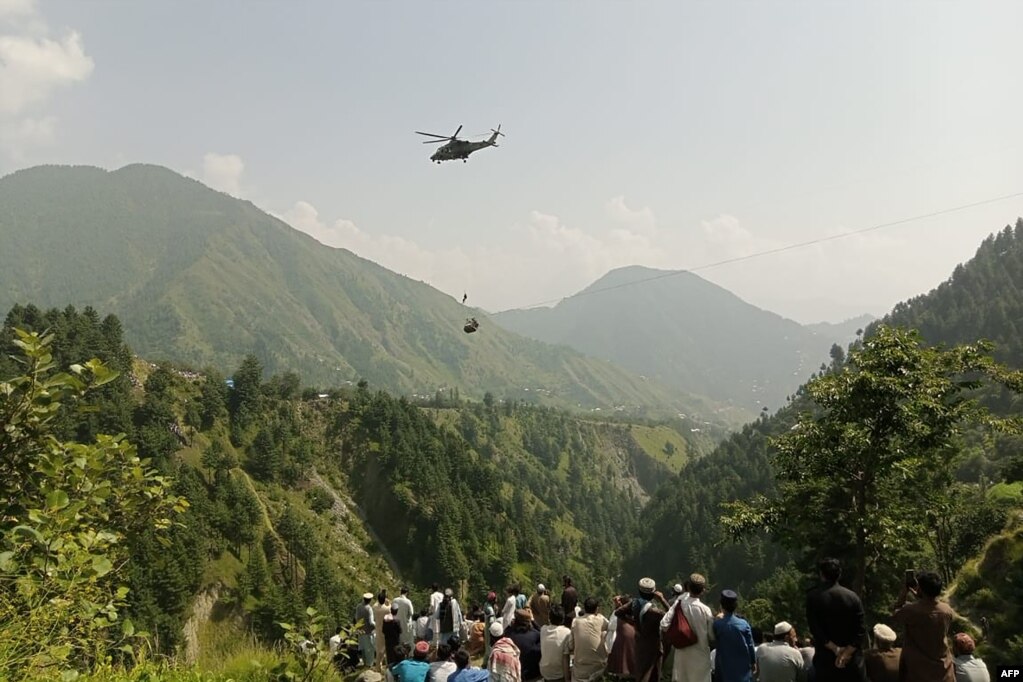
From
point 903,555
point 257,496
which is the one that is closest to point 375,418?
point 257,496

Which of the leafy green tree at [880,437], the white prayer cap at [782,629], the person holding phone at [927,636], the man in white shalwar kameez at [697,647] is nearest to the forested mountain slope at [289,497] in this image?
the leafy green tree at [880,437]

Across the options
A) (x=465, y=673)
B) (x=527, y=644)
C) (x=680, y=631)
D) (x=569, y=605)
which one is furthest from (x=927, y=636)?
(x=465, y=673)

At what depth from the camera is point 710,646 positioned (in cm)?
832

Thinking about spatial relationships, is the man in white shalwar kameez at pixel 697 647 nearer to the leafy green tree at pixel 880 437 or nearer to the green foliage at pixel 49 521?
the green foliage at pixel 49 521

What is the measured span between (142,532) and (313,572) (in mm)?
83888

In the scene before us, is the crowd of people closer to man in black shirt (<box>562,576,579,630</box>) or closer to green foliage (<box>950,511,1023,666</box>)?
man in black shirt (<box>562,576,579,630</box>)

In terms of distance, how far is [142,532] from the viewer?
5961 mm

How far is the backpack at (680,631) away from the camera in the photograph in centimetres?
824

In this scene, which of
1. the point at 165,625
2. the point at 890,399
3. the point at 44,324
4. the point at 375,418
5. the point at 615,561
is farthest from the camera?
the point at 615,561

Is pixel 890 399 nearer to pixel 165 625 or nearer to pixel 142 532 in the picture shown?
pixel 142 532

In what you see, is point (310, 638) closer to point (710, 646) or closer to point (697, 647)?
point (697, 647)

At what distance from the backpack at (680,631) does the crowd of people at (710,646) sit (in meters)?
0.01

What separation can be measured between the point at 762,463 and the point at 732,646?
150231mm

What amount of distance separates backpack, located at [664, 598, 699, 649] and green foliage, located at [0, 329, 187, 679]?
22.1ft
